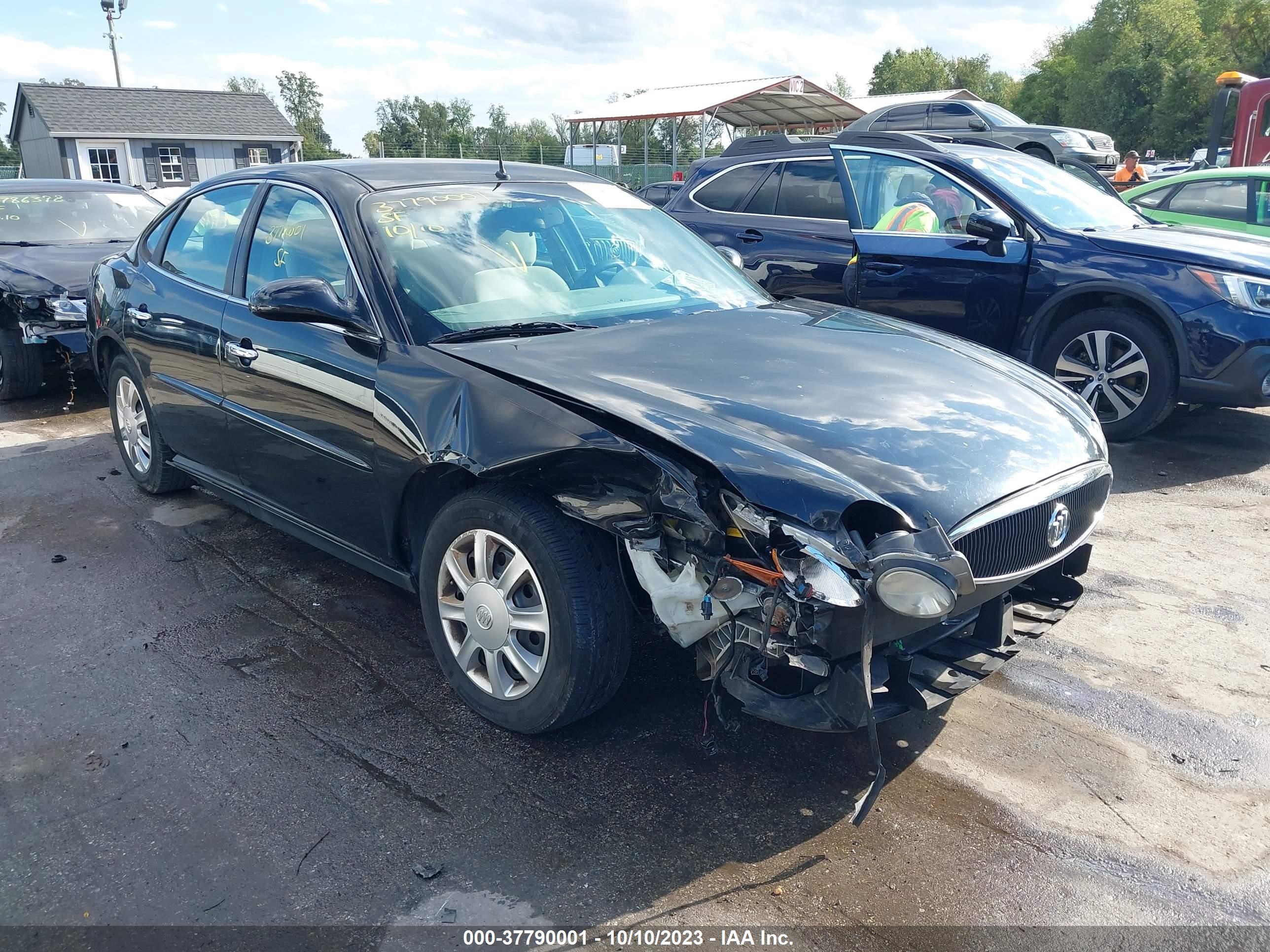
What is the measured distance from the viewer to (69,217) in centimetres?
909

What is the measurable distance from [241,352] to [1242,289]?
5.49 metres

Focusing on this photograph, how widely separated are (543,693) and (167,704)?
1406 millimetres

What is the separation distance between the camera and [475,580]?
316 cm

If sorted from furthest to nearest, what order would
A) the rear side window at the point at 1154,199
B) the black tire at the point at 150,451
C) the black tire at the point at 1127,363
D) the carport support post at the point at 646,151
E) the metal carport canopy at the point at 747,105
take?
the carport support post at the point at 646,151
the metal carport canopy at the point at 747,105
the rear side window at the point at 1154,199
the black tire at the point at 1127,363
the black tire at the point at 150,451

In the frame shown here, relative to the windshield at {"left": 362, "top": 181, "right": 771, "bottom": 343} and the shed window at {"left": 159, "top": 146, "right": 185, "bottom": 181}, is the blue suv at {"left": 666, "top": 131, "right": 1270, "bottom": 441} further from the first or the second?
the shed window at {"left": 159, "top": 146, "right": 185, "bottom": 181}

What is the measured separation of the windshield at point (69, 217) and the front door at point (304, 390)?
212 inches

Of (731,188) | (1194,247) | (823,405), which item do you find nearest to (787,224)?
(731,188)

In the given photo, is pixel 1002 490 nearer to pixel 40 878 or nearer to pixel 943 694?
pixel 943 694

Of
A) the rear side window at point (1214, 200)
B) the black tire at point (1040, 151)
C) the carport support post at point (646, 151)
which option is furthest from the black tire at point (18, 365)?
the carport support post at point (646, 151)

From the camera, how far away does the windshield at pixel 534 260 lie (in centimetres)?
353

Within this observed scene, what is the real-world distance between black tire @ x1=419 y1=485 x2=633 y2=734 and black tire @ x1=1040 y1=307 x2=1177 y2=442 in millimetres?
4565

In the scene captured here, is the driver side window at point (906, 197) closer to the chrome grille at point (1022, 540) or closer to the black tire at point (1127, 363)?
the black tire at point (1127, 363)

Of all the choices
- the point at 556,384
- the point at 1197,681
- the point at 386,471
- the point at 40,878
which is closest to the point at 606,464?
the point at 556,384

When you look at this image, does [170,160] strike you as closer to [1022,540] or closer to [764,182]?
[764,182]
